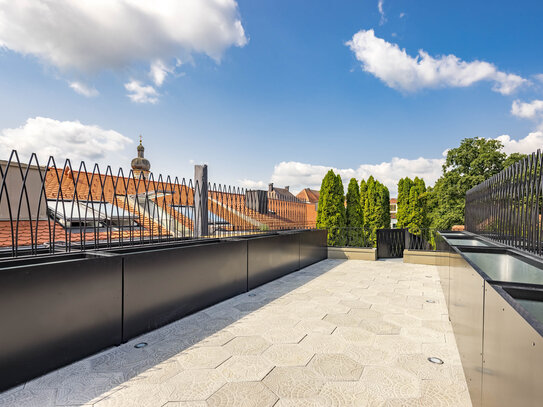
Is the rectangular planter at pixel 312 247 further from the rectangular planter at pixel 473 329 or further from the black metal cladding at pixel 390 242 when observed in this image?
the rectangular planter at pixel 473 329

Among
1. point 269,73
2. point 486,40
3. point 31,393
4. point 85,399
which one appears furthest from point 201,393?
point 486,40

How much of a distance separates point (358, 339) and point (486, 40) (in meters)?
13.2

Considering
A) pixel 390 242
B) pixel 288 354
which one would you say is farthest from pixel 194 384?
pixel 390 242

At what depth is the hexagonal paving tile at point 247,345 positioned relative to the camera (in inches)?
130

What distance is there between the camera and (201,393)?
2.51 m

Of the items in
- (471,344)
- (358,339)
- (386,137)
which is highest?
(386,137)

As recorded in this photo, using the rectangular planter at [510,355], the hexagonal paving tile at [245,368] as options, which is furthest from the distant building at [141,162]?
the rectangular planter at [510,355]

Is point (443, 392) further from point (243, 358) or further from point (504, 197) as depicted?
point (504, 197)

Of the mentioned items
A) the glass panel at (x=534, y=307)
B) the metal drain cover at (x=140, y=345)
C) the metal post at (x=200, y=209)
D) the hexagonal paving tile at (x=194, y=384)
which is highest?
the metal post at (x=200, y=209)

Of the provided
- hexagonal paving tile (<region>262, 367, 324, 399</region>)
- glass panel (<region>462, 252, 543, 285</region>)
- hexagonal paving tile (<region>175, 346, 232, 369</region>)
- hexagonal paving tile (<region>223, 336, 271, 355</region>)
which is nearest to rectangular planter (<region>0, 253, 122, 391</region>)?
hexagonal paving tile (<region>175, 346, 232, 369</region>)

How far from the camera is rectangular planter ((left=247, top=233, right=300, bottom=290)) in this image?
6.14 m

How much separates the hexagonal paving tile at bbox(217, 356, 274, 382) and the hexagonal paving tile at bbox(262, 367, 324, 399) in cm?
10

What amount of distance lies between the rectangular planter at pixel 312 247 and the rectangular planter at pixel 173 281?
3.38 meters

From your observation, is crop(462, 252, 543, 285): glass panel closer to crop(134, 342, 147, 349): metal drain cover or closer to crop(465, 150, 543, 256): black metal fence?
crop(465, 150, 543, 256): black metal fence
